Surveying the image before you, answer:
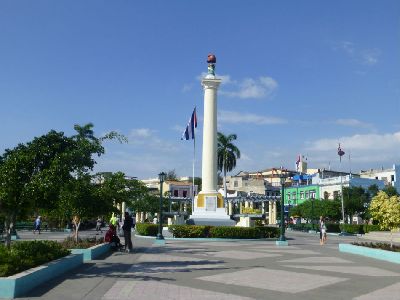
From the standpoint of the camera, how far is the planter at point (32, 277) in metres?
9.89

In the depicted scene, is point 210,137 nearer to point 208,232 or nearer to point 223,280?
point 208,232

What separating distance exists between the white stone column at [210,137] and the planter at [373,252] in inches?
720

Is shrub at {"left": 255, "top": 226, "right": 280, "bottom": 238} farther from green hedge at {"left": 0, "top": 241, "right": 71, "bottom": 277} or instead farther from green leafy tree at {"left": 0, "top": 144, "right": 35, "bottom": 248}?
green leafy tree at {"left": 0, "top": 144, "right": 35, "bottom": 248}

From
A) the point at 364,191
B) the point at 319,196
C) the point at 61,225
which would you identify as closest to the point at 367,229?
the point at 364,191

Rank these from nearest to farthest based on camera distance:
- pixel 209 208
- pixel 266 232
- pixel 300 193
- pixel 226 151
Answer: pixel 266 232 < pixel 209 208 < pixel 226 151 < pixel 300 193

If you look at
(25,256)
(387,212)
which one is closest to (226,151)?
(387,212)

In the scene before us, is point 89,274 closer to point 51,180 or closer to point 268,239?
point 51,180

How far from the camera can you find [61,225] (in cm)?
5144

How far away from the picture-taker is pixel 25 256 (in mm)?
12125

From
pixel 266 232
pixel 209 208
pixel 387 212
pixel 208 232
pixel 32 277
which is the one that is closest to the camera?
pixel 32 277

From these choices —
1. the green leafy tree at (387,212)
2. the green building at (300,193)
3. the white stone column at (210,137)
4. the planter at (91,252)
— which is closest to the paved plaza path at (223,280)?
the planter at (91,252)

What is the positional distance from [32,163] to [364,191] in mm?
74497

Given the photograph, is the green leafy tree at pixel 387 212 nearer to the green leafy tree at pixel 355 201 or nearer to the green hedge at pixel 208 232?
the green hedge at pixel 208 232

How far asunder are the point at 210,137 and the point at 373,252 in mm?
22527
